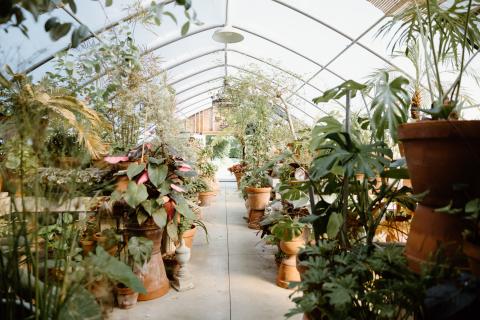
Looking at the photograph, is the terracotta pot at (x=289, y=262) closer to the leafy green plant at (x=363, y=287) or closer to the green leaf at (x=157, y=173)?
the green leaf at (x=157, y=173)

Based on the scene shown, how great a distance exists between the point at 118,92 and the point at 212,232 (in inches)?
85.1

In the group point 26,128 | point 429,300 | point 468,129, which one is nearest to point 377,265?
point 429,300

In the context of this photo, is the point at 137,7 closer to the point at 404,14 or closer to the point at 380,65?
the point at 404,14

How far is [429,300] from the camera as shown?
818mm

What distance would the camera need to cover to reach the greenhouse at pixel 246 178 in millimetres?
961

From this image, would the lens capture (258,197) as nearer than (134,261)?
No

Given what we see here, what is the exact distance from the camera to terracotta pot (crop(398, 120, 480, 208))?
3.41 ft

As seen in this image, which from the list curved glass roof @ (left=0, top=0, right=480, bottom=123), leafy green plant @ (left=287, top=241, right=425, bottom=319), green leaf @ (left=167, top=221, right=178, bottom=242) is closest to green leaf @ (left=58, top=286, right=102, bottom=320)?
leafy green plant @ (left=287, top=241, right=425, bottom=319)

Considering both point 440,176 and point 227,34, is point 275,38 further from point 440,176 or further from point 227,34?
point 440,176

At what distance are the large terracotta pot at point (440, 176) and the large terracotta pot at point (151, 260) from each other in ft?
5.67

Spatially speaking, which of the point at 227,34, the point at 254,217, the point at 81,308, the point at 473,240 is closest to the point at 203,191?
the point at 254,217

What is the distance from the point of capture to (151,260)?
2.39 meters

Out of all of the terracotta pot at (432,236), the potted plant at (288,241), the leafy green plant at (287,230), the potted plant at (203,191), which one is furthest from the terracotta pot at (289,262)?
the potted plant at (203,191)

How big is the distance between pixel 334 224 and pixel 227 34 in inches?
138
